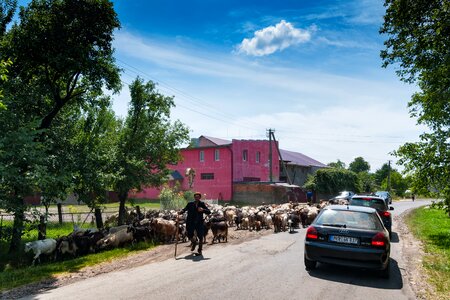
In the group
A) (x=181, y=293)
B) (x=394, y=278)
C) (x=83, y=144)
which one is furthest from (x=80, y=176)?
(x=394, y=278)

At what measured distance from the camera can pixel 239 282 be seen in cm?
755

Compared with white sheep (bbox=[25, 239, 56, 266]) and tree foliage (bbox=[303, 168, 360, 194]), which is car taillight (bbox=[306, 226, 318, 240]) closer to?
white sheep (bbox=[25, 239, 56, 266])

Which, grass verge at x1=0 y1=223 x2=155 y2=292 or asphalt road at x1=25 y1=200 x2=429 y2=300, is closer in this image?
asphalt road at x1=25 y1=200 x2=429 y2=300

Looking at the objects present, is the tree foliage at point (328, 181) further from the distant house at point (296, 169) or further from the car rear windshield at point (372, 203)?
the car rear windshield at point (372, 203)

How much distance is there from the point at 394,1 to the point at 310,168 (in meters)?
50.3

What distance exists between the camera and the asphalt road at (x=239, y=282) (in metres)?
6.75

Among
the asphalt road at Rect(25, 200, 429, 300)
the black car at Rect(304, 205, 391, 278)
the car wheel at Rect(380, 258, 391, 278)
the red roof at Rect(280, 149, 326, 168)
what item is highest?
the red roof at Rect(280, 149, 326, 168)

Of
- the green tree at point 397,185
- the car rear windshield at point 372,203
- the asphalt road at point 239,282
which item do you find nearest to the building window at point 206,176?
the car rear windshield at point 372,203

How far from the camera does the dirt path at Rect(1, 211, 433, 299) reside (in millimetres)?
7555

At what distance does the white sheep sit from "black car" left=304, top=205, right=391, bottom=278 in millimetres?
8521

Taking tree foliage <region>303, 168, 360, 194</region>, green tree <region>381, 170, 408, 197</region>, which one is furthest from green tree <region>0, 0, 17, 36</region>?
green tree <region>381, 170, 408, 197</region>

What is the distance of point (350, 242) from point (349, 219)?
77 cm

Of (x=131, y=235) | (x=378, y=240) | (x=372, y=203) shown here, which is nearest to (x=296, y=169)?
(x=372, y=203)

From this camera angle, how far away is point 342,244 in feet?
25.8
